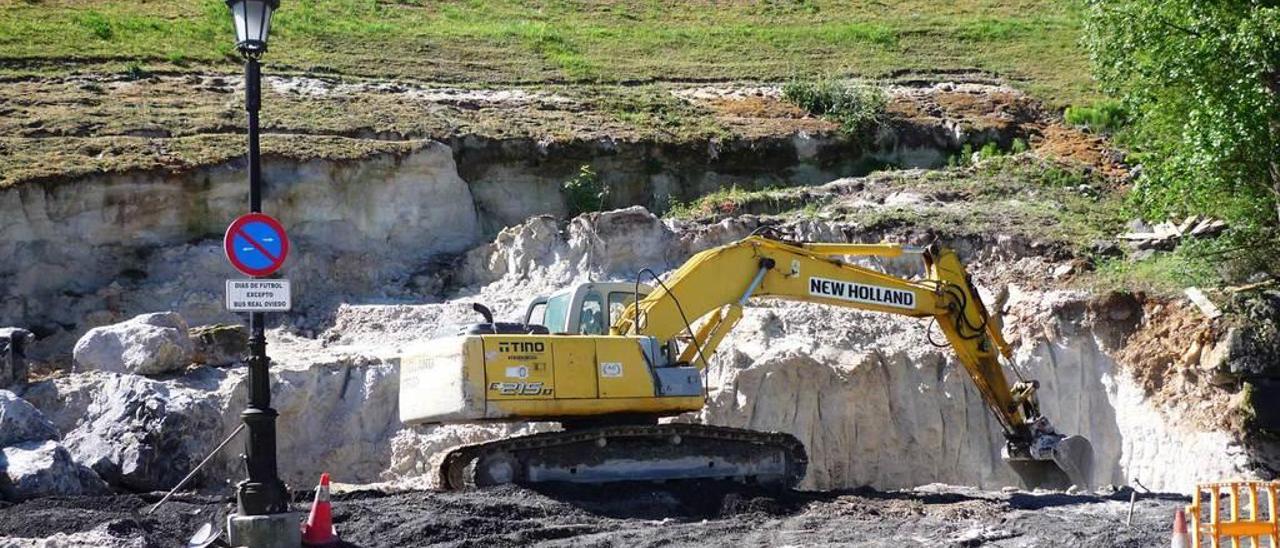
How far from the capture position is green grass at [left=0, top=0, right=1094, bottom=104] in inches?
1252

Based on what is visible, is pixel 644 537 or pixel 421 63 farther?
pixel 421 63

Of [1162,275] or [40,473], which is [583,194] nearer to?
[1162,275]

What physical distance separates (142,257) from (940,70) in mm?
18749

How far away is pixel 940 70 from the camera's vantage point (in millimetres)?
35125

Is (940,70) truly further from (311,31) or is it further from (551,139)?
(311,31)

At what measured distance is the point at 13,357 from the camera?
18.8 m

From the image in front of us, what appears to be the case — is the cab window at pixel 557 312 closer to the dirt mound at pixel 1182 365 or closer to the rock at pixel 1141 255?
the dirt mound at pixel 1182 365

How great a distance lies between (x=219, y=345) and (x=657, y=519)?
26.2 feet

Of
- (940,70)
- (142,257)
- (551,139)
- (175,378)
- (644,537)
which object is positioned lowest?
(644,537)

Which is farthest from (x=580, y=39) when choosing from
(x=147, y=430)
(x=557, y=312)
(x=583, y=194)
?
(x=557, y=312)

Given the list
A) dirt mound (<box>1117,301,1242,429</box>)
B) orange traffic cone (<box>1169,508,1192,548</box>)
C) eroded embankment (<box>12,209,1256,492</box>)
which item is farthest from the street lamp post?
dirt mound (<box>1117,301,1242,429</box>)

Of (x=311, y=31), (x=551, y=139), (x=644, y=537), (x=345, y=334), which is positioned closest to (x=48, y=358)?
(x=345, y=334)

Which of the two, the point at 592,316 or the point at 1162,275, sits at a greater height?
the point at 1162,275

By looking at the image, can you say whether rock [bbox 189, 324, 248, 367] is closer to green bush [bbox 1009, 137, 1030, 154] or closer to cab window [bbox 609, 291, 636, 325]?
cab window [bbox 609, 291, 636, 325]
